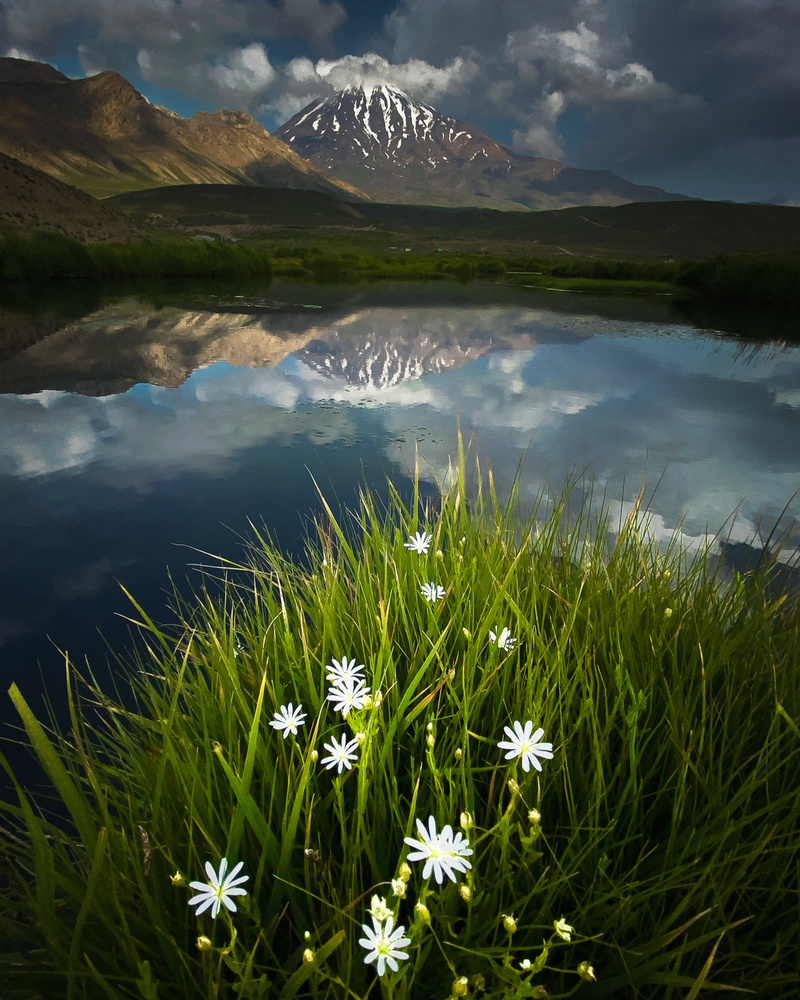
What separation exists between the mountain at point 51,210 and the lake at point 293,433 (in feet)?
47.1

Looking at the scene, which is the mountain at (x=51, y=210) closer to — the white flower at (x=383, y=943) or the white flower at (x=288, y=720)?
the white flower at (x=288, y=720)

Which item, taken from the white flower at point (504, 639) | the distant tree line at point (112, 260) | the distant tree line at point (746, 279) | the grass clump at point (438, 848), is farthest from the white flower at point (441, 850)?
the distant tree line at point (112, 260)

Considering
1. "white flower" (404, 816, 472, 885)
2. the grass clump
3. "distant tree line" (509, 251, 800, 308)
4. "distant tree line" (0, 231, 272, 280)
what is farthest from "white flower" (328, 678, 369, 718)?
"distant tree line" (0, 231, 272, 280)

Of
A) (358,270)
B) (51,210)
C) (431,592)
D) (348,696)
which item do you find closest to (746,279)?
(358,270)

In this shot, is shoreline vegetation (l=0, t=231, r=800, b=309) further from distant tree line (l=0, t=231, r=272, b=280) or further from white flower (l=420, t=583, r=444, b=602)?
white flower (l=420, t=583, r=444, b=602)

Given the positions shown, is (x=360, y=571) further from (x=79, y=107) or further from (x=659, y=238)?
(x=79, y=107)

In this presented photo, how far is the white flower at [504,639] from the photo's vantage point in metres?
1.21

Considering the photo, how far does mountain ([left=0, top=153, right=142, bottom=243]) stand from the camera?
22359mm

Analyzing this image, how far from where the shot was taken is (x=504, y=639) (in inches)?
49.3

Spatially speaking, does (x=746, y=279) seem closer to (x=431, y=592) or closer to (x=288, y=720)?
(x=431, y=592)

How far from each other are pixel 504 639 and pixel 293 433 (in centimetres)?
528

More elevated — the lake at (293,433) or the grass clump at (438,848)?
the grass clump at (438,848)

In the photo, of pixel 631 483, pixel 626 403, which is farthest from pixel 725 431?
pixel 631 483

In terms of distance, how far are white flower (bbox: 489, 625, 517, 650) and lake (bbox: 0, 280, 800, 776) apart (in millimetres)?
741
